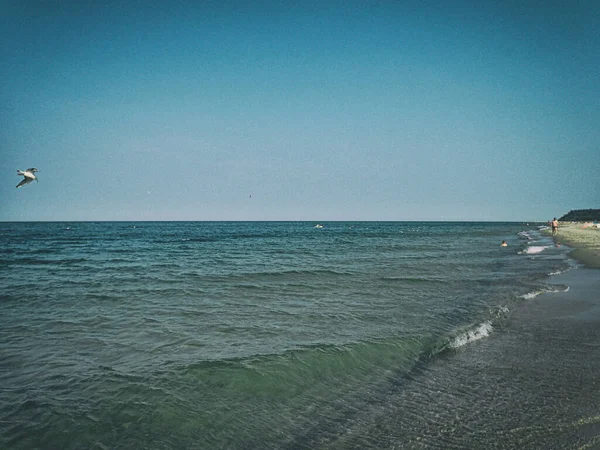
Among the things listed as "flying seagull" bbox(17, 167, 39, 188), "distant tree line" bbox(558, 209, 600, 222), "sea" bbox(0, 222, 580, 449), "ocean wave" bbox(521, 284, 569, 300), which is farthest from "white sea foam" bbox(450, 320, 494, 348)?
"distant tree line" bbox(558, 209, 600, 222)

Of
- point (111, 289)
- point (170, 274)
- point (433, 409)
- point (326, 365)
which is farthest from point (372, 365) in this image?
point (170, 274)

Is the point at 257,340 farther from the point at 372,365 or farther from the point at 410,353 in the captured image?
the point at 410,353

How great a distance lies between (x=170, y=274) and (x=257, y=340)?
1162cm

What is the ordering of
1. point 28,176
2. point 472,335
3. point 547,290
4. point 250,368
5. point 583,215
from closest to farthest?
point 250,368 → point 472,335 → point 28,176 → point 547,290 → point 583,215

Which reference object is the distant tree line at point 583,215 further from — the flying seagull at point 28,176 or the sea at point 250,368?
the flying seagull at point 28,176

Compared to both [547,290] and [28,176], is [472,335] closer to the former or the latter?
[547,290]

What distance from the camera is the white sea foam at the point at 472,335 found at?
755 cm

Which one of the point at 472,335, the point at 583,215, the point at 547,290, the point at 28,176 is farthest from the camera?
the point at 583,215

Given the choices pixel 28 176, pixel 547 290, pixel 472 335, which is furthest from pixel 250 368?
pixel 547 290

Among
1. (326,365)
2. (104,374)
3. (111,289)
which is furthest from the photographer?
(111,289)

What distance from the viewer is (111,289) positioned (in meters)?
13.7

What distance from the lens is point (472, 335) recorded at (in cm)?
798

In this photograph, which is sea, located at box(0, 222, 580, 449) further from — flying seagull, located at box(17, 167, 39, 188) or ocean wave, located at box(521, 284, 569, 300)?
flying seagull, located at box(17, 167, 39, 188)

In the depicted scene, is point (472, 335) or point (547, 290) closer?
point (472, 335)
